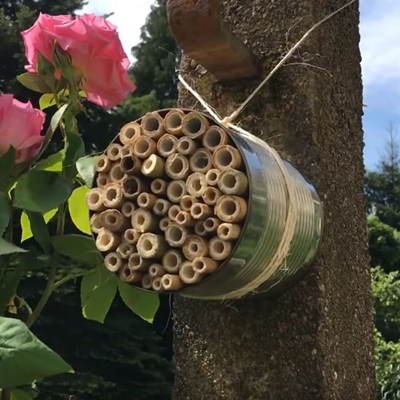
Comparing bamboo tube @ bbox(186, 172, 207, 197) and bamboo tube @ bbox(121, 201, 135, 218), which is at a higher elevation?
bamboo tube @ bbox(186, 172, 207, 197)

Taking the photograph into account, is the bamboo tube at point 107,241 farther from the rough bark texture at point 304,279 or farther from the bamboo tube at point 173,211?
the rough bark texture at point 304,279

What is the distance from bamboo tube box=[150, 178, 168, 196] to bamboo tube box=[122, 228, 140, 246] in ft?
0.12

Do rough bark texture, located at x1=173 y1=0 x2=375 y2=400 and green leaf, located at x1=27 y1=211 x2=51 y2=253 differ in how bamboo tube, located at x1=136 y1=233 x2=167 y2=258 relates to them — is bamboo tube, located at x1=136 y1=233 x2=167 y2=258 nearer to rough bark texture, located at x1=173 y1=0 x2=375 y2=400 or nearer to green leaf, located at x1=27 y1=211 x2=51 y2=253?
green leaf, located at x1=27 y1=211 x2=51 y2=253

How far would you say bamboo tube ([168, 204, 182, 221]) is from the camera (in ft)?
1.96

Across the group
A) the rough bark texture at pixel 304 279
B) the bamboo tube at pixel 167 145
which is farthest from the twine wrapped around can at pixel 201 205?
the rough bark texture at pixel 304 279

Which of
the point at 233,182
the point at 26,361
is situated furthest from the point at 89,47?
the point at 26,361

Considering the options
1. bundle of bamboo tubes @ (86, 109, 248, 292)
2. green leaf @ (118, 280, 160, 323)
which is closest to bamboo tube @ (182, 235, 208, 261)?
bundle of bamboo tubes @ (86, 109, 248, 292)

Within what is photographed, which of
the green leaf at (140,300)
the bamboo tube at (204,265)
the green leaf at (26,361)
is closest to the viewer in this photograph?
the green leaf at (26,361)

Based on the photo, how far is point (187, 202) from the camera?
595 mm

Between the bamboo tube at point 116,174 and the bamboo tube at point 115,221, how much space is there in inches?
1.1

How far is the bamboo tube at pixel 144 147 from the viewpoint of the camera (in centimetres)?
61

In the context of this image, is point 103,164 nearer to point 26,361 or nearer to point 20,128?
point 20,128

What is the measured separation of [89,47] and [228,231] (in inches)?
7.8

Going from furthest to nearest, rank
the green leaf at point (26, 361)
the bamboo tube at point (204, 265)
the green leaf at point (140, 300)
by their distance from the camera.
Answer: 1. the green leaf at point (140, 300)
2. the bamboo tube at point (204, 265)
3. the green leaf at point (26, 361)
